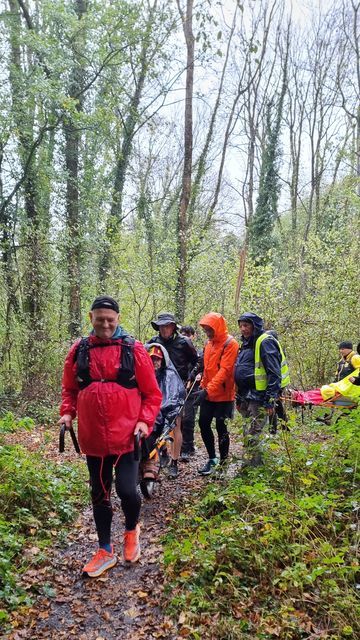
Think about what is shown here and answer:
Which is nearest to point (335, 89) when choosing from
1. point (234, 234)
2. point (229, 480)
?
point (234, 234)

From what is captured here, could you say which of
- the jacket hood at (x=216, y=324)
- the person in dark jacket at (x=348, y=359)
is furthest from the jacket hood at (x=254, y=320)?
the person in dark jacket at (x=348, y=359)

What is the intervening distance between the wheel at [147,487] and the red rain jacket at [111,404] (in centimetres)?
159

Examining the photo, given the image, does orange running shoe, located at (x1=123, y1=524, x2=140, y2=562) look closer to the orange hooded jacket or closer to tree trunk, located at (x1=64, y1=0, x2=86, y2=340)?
the orange hooded jacket

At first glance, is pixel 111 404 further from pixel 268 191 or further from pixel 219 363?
pixel 268 191

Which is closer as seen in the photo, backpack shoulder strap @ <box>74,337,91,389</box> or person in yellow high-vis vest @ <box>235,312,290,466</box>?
backpack shoulder strap @ <box>74,337,91,389</box>

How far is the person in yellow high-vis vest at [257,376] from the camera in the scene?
15.3 ft

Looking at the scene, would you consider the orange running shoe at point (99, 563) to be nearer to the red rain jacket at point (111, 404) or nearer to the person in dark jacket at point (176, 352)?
the red rain jacket at point (111, 404)

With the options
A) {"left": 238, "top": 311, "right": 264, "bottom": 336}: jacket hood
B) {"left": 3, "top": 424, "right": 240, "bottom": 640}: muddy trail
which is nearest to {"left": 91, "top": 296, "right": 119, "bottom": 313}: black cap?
{"left": 238, "top": 311, "right": 264, "bottom": 336}: jacket hood

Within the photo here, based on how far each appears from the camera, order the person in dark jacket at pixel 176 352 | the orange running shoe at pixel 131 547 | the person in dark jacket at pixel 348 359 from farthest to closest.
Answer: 1. the person in dark jacket at pixel 348 359
2. the person in dark jacket at pixel 176 352
3. the orange running shoe at pixel 131 547

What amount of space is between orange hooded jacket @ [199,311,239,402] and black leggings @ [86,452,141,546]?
1.93m

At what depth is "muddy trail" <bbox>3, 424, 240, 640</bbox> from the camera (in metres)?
2.97

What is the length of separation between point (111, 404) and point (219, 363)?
233cm

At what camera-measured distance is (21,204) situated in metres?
10.1

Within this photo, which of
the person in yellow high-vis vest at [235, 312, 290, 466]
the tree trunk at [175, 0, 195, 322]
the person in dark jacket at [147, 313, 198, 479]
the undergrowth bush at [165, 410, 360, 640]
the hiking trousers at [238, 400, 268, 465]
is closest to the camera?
the undergrowth bush at [165, 410, 360, 640]
